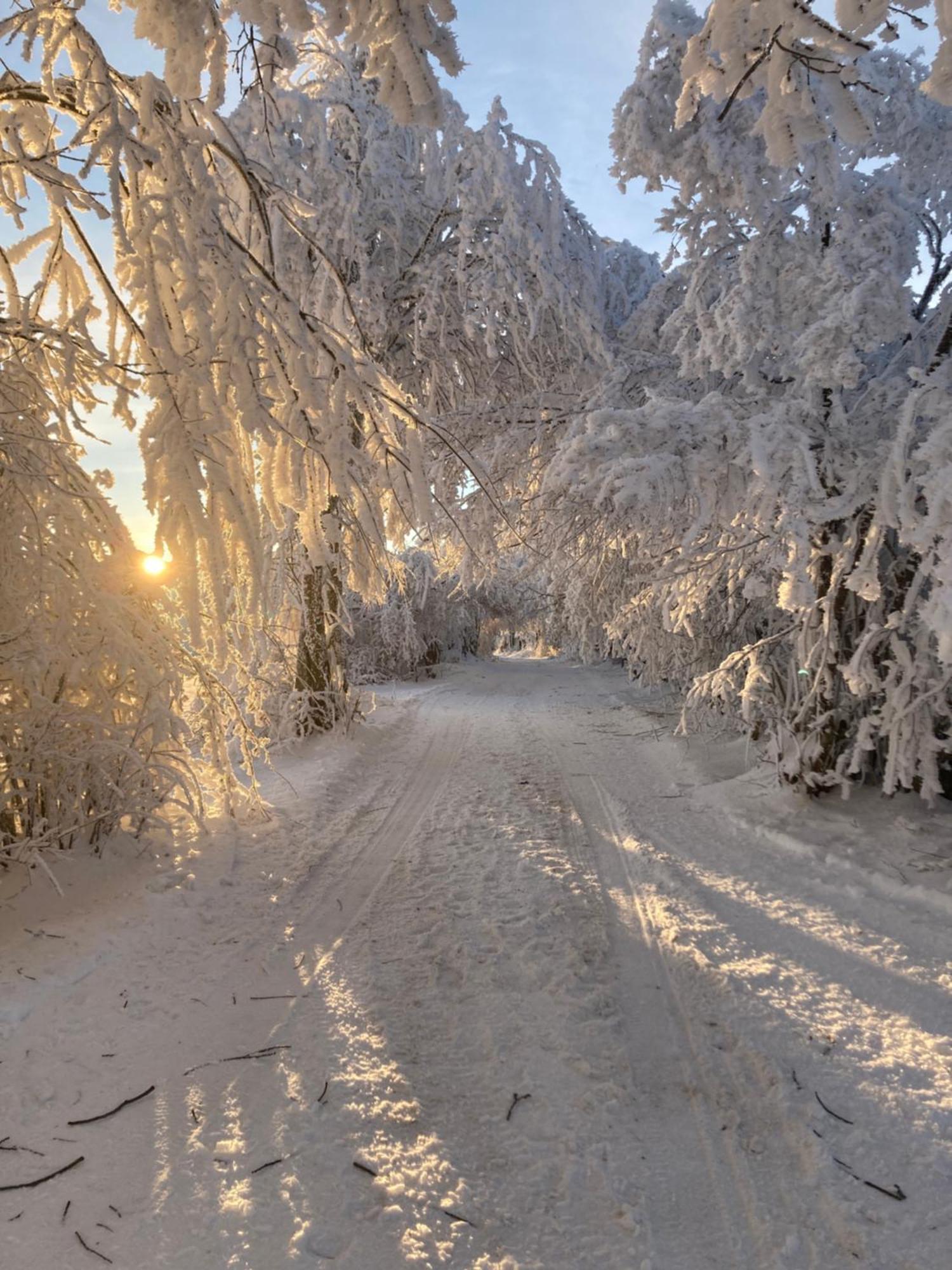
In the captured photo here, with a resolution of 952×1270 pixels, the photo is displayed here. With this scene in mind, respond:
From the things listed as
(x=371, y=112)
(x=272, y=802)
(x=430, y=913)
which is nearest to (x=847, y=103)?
(x=430, y=913)

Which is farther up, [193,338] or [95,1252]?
[193,338]

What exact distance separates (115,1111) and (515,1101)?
4.41 ft

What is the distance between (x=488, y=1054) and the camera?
2.52m

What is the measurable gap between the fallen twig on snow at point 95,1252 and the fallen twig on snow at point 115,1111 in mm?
445

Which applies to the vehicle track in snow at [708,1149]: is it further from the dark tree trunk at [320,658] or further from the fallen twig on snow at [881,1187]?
the dark tree trunk at [320,658]

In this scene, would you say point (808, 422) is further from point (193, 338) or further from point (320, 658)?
point (320, 658)

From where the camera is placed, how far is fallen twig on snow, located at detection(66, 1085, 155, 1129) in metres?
2.06

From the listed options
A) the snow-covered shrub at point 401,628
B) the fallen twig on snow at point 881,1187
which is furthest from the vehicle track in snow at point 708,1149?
the snow-covered shrub at point 401,628

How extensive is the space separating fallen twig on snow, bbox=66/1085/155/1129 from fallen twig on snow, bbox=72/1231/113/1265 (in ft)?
1.46

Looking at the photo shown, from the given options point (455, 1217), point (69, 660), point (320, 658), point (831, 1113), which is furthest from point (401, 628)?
point (455, 1217)

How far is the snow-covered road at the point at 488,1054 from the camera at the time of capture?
5.85 feet

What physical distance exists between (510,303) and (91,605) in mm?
5648

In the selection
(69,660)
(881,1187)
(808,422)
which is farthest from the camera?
(808,422)

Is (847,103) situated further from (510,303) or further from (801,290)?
(510,303)
